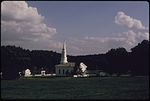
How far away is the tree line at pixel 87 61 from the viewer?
39112 mm

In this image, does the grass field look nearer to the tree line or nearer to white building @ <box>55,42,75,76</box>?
the tree line

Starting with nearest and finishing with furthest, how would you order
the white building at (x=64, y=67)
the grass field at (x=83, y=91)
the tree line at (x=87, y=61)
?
the grass field at (x=83, y=91)
the tree line at (x=87, y=61)
the white building at (x=64, y=67)

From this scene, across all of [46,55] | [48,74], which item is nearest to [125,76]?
[46,55]

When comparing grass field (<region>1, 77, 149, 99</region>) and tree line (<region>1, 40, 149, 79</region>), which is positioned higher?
tree line (<region>1, 40, 149, 79</region>)

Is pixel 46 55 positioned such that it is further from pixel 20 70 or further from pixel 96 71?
pixel 96 71

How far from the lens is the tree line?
3911 cm

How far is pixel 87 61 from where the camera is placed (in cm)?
5562

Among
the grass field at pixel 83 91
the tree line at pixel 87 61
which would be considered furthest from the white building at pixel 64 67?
the grass field at pixel 83 91

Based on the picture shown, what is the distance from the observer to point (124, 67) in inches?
1731

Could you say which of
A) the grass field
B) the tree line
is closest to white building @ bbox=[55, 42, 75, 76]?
the tree line

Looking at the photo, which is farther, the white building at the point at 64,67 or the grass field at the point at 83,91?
the white building at the point at 64,67

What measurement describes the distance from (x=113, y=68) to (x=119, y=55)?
2.24 m

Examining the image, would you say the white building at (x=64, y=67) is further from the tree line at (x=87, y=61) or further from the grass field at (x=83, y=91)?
the grass field at (x=83, y=91)

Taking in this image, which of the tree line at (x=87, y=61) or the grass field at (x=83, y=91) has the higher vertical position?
the tree line at (x=87, y=61)
